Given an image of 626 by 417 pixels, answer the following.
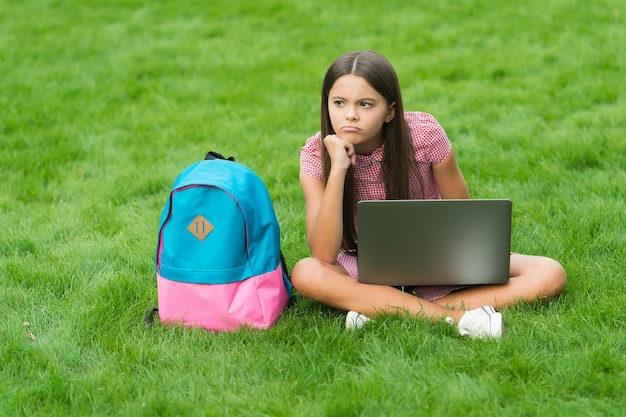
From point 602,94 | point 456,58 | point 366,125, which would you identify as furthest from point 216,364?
point 456,58

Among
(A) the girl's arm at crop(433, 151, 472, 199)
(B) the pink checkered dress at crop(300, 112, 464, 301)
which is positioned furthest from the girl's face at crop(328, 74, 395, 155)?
(A) the girl's arm at crop(433, 151, 472, 199)

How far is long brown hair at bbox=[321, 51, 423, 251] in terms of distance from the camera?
352cm

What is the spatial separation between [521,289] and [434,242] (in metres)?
0.44

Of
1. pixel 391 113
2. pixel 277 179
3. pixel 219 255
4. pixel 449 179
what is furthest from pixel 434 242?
pixel 277 179

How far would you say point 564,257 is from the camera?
3.94 m

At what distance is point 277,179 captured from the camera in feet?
16.7

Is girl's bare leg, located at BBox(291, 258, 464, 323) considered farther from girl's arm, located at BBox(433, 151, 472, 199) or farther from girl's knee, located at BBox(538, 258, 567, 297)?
girl's arm, located at BBox(433, 151, 472, 199)

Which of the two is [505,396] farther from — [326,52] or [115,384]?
[326,52]

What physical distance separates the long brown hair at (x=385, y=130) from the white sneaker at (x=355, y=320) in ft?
1.68

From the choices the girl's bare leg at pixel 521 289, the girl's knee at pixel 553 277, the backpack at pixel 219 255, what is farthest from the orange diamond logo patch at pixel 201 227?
the girl's knee at pixel 553 277

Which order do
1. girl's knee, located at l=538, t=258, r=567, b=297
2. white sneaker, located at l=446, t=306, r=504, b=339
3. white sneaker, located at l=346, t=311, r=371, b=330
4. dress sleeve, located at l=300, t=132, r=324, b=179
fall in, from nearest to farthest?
1. white sneaker, located at l=446, t=306, r=504, b=339
2. white sneaker, located at l=346, t=311, r=371, b=330
3. girl's knee, located at l=538, t=258, r=567, b=297
4. dress sleeve, located at l=300, t=132, r=324, b=179

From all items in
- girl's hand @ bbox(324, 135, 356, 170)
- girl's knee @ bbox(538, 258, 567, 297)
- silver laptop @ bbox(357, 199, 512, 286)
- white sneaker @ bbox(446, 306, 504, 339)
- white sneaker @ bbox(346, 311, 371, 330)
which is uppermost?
girl's hand @ bbox(324, 135, 356, 170)

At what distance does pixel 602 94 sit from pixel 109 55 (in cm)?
412

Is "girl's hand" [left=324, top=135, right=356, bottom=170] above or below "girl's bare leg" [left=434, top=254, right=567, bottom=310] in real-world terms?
above
